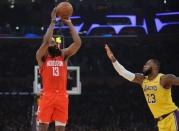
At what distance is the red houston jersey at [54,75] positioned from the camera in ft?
23.0

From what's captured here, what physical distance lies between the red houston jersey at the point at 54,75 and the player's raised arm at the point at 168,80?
1.40 meters

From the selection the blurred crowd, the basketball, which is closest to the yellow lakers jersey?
the basketball

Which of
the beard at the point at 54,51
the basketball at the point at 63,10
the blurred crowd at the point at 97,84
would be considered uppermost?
the basketball at the point at 63,10

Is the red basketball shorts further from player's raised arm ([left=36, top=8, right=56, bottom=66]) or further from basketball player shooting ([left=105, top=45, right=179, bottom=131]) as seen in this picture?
basketball player shooting ([left=105, top=45, right=179, bottom=131])

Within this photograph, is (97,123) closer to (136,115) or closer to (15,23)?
(136,115)

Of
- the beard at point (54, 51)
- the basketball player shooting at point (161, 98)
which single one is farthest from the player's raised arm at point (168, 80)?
the beard at point (54, 51)

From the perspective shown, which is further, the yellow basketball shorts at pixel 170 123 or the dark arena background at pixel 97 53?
the dark arena background at pixel 97 53

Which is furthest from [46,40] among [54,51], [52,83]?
[52,83]

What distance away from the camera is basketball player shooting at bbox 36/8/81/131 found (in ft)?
22.8

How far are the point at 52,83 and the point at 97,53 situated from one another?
226 inches

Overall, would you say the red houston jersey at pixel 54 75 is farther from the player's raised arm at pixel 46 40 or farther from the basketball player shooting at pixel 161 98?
the basketball player shooting at pixel 161 98

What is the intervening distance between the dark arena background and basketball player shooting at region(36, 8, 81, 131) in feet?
15.4

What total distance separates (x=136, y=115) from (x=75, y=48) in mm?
6288

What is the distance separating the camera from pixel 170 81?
23.6ft
